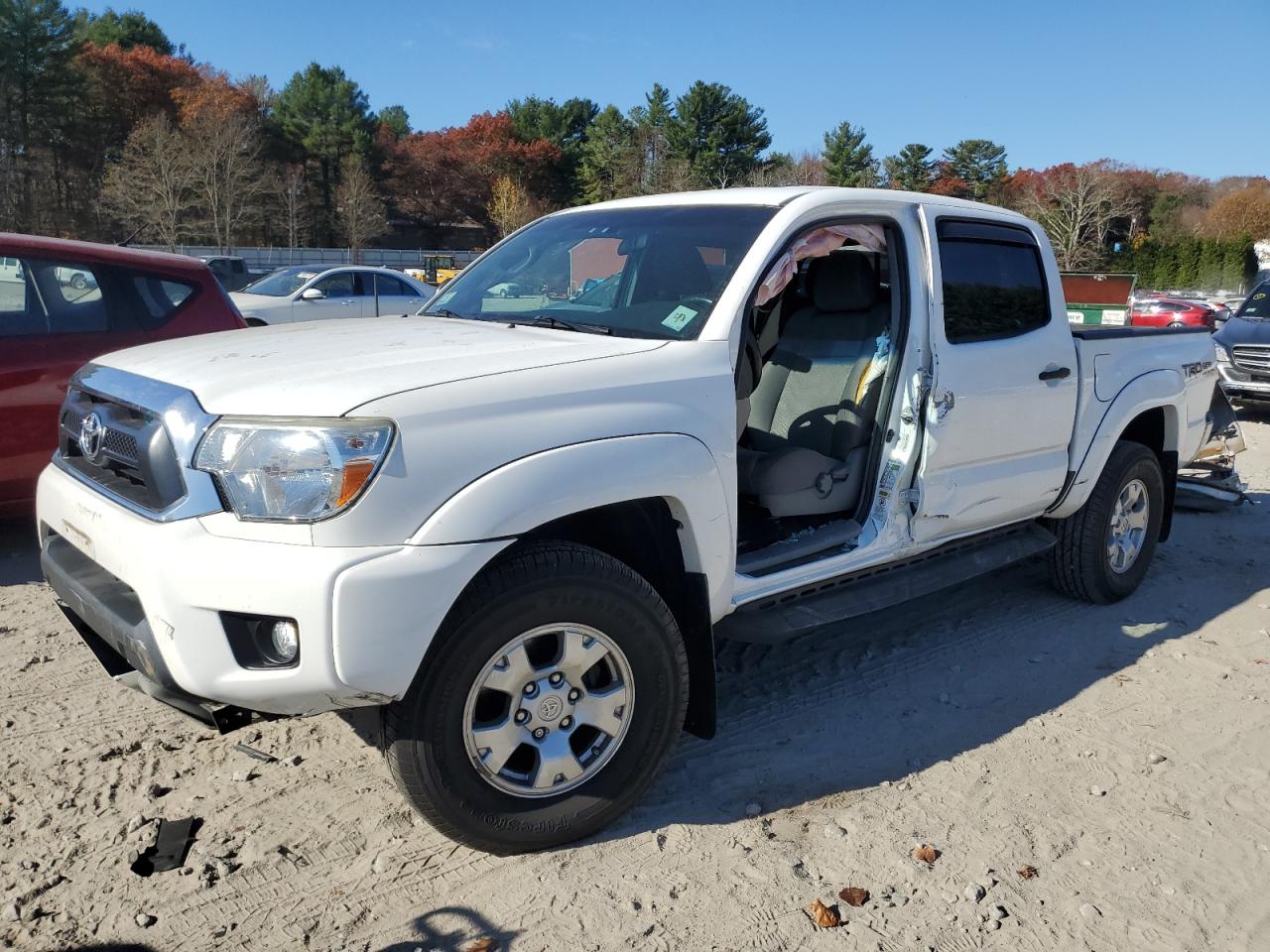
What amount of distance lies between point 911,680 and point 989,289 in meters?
1.74

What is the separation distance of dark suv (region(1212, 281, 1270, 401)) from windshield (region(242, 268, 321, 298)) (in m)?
12.8

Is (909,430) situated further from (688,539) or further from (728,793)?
(728,793)

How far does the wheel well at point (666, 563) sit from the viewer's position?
3025 mm

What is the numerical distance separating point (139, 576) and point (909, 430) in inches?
107

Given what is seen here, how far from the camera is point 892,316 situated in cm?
394

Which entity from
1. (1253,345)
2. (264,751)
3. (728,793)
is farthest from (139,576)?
(1253,345)

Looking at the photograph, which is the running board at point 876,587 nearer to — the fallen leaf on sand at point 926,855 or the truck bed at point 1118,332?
the fallen leaf on sand at point 926,855

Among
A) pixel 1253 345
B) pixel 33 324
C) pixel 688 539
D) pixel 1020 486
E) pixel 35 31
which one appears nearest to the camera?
pixel 688 539

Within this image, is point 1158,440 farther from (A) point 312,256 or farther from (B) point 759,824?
(A) point 312,256

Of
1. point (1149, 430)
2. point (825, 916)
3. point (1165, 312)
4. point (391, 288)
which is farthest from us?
point (1165, 312)

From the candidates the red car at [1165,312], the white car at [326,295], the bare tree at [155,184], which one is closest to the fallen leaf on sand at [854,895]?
the white car at [326,295]

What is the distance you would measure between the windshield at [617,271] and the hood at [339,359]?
0.20m

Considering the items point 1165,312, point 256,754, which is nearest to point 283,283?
point 256,754

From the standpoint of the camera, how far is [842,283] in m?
4.34
